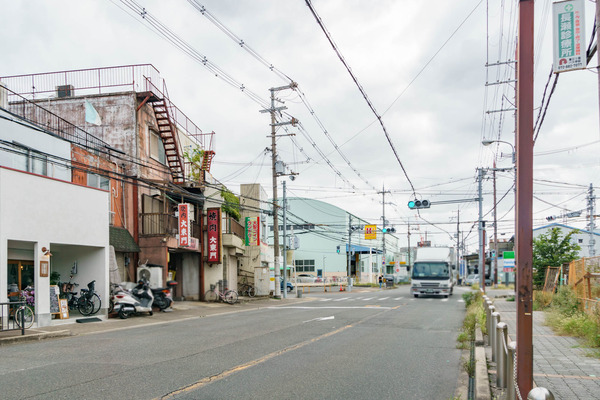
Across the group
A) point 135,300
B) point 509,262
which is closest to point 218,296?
point 135,300

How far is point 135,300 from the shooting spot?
19.8 metres

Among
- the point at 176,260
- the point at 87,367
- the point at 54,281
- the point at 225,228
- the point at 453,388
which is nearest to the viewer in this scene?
the point at 453,388

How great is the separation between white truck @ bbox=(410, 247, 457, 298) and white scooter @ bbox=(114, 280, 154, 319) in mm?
19784

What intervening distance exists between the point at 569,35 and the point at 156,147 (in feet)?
72.2

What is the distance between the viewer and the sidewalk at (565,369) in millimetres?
6922

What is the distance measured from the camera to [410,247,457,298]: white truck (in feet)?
111

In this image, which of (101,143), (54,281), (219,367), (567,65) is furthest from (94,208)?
(567,65)

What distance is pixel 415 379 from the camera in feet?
27.0

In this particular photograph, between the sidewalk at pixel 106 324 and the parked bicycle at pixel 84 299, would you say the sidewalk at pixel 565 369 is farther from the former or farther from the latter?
the parked bicycle at pixel 84 299

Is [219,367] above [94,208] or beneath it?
beneath

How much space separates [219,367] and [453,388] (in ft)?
12.9

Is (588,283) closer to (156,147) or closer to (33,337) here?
(33,337)

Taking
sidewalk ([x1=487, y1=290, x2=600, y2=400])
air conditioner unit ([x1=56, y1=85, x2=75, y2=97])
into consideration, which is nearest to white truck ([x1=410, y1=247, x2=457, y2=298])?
sidewalk ([x1=487, y1=290, x2=600, y2=400])

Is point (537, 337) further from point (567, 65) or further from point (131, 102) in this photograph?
point (131, 102)
